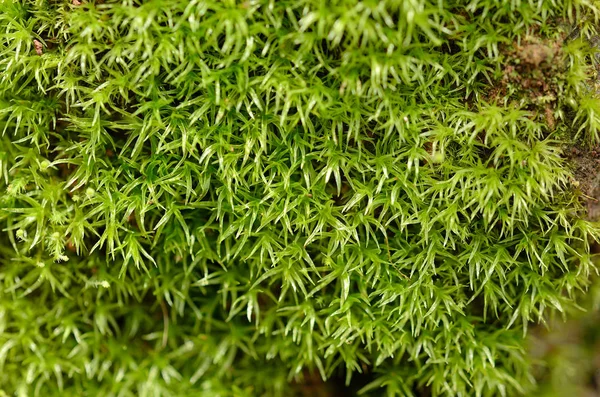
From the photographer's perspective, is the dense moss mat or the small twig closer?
the dense moss mat

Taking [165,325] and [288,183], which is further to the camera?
[165,325]

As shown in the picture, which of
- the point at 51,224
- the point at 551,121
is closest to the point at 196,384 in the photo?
the point at 51,224

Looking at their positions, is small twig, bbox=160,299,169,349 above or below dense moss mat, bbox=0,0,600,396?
below

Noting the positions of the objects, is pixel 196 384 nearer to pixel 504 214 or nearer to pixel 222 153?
pixel 222 153

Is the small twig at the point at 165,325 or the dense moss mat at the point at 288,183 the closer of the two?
the dense moss mat at the point at 288,183

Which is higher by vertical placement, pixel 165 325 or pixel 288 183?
pixel 288 183

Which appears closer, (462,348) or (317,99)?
(317,99)

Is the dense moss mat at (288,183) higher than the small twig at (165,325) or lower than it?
higher

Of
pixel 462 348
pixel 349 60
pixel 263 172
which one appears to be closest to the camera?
pixel 349 60
